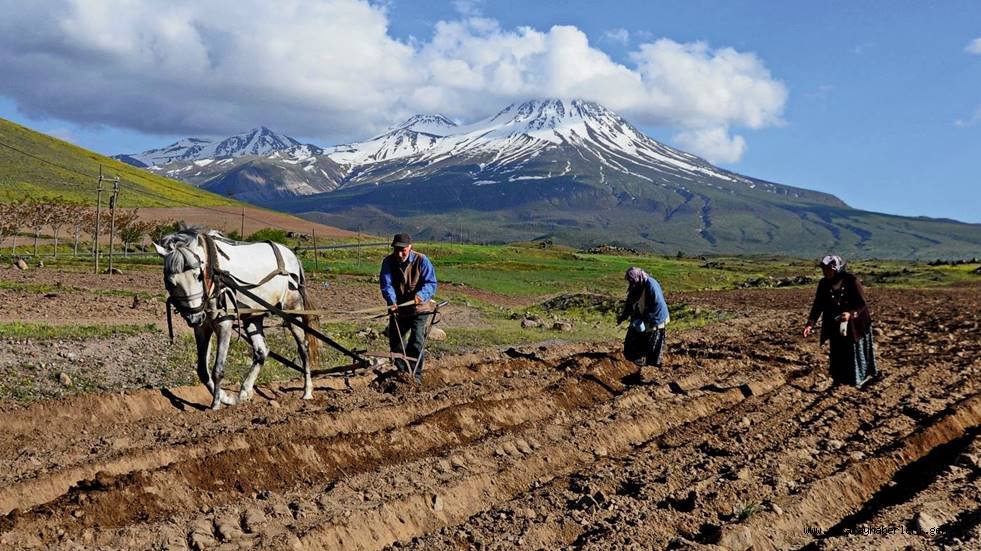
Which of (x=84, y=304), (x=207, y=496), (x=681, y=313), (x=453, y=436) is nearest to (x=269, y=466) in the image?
(x=207, y=496)

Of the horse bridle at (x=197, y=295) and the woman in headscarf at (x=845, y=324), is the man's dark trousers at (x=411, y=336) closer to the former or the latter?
the horse bridle at (x=197, y=295)

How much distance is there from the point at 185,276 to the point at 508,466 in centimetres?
486

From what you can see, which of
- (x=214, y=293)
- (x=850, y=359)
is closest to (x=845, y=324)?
(x=850, y=359)

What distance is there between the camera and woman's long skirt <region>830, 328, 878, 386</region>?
13398mm

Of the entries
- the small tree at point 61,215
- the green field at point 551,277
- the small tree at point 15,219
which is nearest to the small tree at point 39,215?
the small tree at point 61,215

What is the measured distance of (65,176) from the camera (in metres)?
138

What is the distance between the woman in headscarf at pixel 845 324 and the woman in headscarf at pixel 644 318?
2683 millimetres

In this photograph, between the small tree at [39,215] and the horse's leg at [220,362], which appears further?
the small tree at [39,215]

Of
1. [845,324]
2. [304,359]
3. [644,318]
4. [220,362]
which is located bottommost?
[304,359]

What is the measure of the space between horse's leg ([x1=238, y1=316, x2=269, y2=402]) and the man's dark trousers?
6.40 feet

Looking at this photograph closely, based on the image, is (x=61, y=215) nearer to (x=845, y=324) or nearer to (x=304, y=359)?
(x=304, y=359)

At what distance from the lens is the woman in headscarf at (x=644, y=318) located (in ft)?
50.1

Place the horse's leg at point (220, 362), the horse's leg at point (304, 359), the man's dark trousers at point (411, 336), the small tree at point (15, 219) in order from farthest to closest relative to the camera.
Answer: the small tree at point (15, 219), the man's dark trousers at point (411, 336), the horse's leg at point (304, 359), the horse's leg at point (220, 362)

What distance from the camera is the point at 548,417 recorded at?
439 inches
